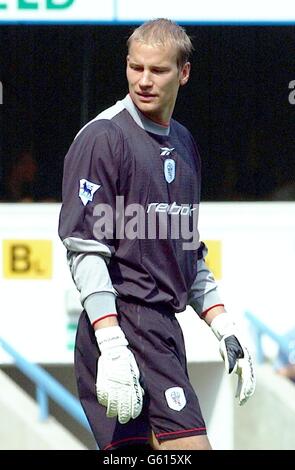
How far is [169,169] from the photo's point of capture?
14.8 ft

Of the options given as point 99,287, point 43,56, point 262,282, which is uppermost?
point 43,56

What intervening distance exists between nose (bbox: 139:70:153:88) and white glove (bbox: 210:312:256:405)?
92 cm

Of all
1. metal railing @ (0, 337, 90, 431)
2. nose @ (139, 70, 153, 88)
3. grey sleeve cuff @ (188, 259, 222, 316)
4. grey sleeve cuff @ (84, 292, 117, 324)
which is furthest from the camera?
metal railing @ (0, 337, 90, 431)

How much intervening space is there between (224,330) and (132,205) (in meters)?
0.65

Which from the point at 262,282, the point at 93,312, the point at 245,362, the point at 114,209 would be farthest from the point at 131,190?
the point at 262,282

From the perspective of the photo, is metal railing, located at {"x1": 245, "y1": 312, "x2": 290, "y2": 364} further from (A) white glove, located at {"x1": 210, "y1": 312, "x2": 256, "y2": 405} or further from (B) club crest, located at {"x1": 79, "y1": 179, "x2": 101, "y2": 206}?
(B) club crest, located at {"x1": 79, "y1": 179, "x2": 101, "y2": 206}

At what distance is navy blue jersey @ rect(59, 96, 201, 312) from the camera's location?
4.34 metres

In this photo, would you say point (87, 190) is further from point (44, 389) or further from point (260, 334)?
point (260, 334)

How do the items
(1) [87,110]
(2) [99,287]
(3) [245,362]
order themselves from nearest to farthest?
1. (2) [99,287]
2. (3) [245,362]
3. (1) [87,110]

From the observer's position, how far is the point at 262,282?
8508 mm

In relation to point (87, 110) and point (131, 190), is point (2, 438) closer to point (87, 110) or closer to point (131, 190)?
point (87, 110)

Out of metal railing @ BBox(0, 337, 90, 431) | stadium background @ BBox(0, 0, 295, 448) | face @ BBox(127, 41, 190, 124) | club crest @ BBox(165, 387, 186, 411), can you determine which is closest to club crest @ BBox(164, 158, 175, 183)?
face @ BBox(127, 41, 190, 124)

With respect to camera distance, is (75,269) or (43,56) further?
(43,56)

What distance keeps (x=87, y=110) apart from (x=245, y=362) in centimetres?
360
